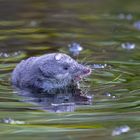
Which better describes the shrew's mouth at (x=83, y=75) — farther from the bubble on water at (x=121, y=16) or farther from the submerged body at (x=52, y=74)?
the bubble on water at (x=121, y=16)

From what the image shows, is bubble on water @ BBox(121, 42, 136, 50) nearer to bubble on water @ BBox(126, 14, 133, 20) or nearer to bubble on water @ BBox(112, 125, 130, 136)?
bubble on water @ BBox(126, 14, 133, 20)

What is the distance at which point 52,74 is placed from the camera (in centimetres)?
784

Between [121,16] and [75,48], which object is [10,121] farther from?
[121,16]

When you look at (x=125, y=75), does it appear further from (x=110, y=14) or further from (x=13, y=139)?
(x=110, y=14)

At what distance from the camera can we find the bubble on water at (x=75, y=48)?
9.48 m

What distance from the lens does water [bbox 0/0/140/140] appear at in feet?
20.1

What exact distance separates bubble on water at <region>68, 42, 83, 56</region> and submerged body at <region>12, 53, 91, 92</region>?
1556mm

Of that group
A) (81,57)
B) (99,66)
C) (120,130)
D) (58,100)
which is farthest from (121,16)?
(120,130)

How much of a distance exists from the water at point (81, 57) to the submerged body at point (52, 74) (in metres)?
0.21

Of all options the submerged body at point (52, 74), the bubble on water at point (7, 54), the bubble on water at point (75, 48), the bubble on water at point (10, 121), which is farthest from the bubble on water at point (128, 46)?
the bubble on water at point (10, 121)

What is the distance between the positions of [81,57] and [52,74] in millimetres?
1392

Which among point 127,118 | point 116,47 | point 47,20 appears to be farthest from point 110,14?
point 127,118

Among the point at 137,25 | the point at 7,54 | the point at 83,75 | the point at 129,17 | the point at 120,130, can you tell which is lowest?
the point at 120,130

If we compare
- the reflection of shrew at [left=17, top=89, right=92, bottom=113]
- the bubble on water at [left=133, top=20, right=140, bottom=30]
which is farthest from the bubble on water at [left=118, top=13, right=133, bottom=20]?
the reflection of shrew at [left=17, top=89, right=92, bottom=113]
